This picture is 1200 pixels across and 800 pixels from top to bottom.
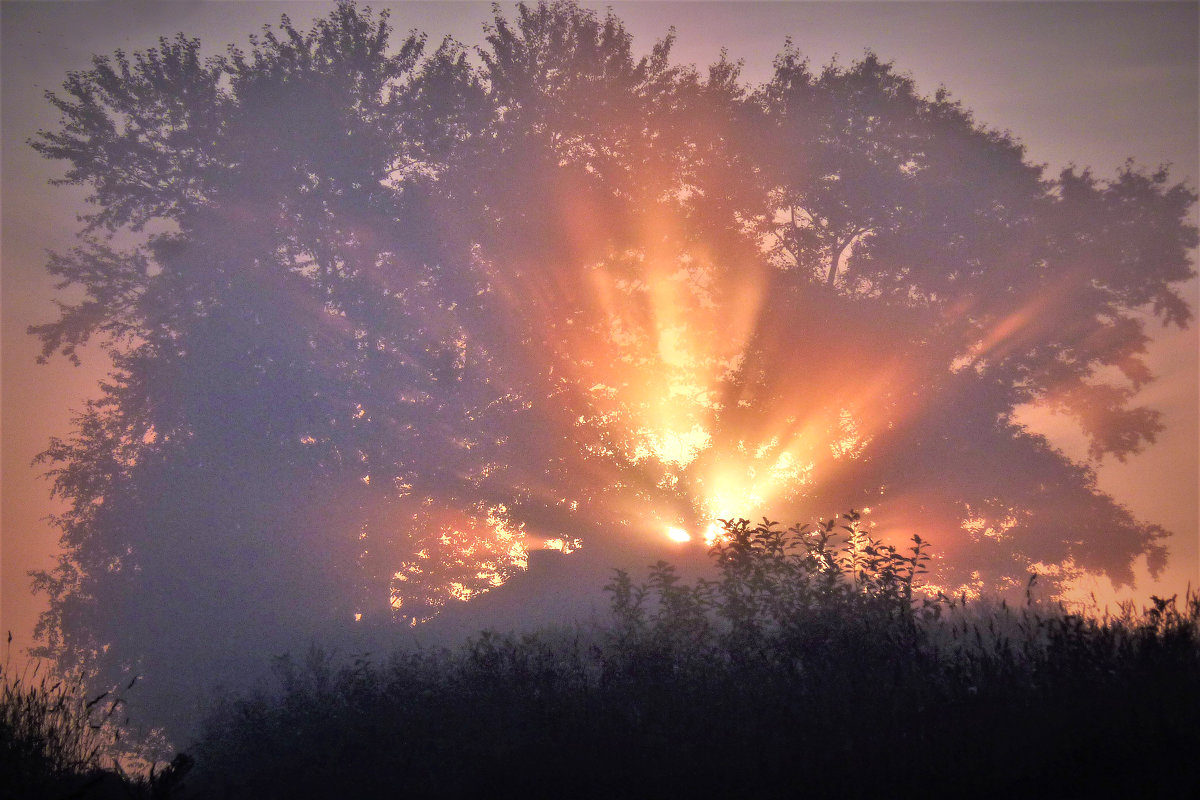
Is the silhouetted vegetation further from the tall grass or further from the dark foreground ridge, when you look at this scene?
the tall grass

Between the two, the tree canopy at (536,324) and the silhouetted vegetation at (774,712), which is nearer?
the silhouetted vegetation at (774,712)

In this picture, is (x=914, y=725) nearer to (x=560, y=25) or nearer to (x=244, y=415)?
(x=244, y=415)

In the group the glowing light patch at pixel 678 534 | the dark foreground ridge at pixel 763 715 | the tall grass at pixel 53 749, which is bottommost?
the tall grass at pixel 53 749

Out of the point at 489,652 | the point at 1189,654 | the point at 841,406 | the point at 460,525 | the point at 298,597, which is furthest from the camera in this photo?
the point at 841,406

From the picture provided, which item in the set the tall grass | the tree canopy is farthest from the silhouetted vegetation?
the tree canopy

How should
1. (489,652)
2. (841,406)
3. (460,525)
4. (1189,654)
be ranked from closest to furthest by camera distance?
(1189,654) < (489,652) < (460,525) < (841,406)

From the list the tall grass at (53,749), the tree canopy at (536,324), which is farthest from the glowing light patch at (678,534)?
the tall grass at (53,749)

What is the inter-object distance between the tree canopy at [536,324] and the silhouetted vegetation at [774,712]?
9.16 meters

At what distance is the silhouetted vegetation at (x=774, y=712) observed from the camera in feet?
17.2

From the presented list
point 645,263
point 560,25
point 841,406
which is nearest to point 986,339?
point 841,406

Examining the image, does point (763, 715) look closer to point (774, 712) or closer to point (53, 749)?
point (774, 712)

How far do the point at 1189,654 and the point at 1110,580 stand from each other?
19.9 meters

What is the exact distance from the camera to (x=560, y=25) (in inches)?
886

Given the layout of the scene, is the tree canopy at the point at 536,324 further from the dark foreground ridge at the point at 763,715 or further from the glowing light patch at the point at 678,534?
the dark foreground ridge at the point at 763,715
